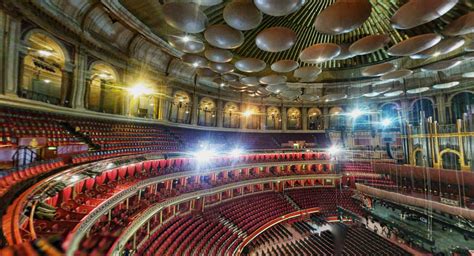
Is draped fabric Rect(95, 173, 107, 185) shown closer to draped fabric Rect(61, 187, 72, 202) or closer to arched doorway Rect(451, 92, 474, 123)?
draped fabric Rect(61, 187, 72, 202)

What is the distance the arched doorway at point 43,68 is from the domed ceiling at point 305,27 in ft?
14.3

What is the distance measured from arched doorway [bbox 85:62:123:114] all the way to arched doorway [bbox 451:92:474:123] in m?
28.5

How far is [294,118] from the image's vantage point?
1059 inches

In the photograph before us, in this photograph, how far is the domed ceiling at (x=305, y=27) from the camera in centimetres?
662

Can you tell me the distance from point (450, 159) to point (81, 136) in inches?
1008

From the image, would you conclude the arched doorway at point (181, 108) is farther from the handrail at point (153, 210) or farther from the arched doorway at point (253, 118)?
the handrail at point (153, 210)

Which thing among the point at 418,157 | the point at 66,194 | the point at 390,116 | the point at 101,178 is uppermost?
the point at 390,116

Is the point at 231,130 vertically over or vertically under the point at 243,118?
under

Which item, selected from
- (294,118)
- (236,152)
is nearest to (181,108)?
(236,152)

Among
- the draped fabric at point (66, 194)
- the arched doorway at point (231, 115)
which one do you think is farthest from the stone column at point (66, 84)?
the arched doorway at point (231, 115)

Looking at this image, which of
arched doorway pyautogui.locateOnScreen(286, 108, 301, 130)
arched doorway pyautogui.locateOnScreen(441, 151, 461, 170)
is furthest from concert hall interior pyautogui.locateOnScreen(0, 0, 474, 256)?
arched doorway pyautogui.locateOnScreen(286, 108, 301, 130)

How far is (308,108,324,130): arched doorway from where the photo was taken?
86.5 feet

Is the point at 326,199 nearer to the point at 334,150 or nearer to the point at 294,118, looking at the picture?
the point at 334,150

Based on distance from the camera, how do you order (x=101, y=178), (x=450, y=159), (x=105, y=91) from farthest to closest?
(x=450, y=159) < (x=105, y=91) < (x=101, y=178)
